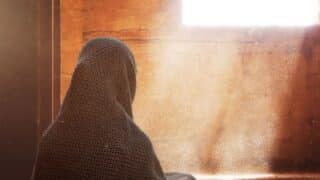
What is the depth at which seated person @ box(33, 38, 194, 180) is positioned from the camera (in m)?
1.96

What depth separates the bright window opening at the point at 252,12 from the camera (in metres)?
3.80

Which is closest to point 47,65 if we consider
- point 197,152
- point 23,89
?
point 23,89

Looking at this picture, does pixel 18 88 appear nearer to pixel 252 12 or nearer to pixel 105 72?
pixel 105 72

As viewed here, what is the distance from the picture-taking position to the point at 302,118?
3.82m

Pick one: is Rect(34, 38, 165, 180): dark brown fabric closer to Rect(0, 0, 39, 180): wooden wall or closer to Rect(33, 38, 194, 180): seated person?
Rect(33, 38, 194, 180): seated person

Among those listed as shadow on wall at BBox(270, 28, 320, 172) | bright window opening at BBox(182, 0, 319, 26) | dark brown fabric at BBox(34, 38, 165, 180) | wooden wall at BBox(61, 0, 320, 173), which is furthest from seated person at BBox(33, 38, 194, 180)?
shadow on wall at BBox(270, 28, 320, 172)

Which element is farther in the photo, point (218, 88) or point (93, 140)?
point (218, 88)

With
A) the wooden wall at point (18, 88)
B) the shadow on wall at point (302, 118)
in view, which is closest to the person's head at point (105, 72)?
the wooden wall at point (18, 88)

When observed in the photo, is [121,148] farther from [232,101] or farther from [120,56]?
[232,101]

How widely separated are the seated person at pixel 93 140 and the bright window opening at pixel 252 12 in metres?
1.89

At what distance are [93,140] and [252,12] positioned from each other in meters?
2.38

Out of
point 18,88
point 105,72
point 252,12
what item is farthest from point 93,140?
point 252,12

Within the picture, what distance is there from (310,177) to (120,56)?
2353 millimetres

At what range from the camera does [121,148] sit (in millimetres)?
1967
